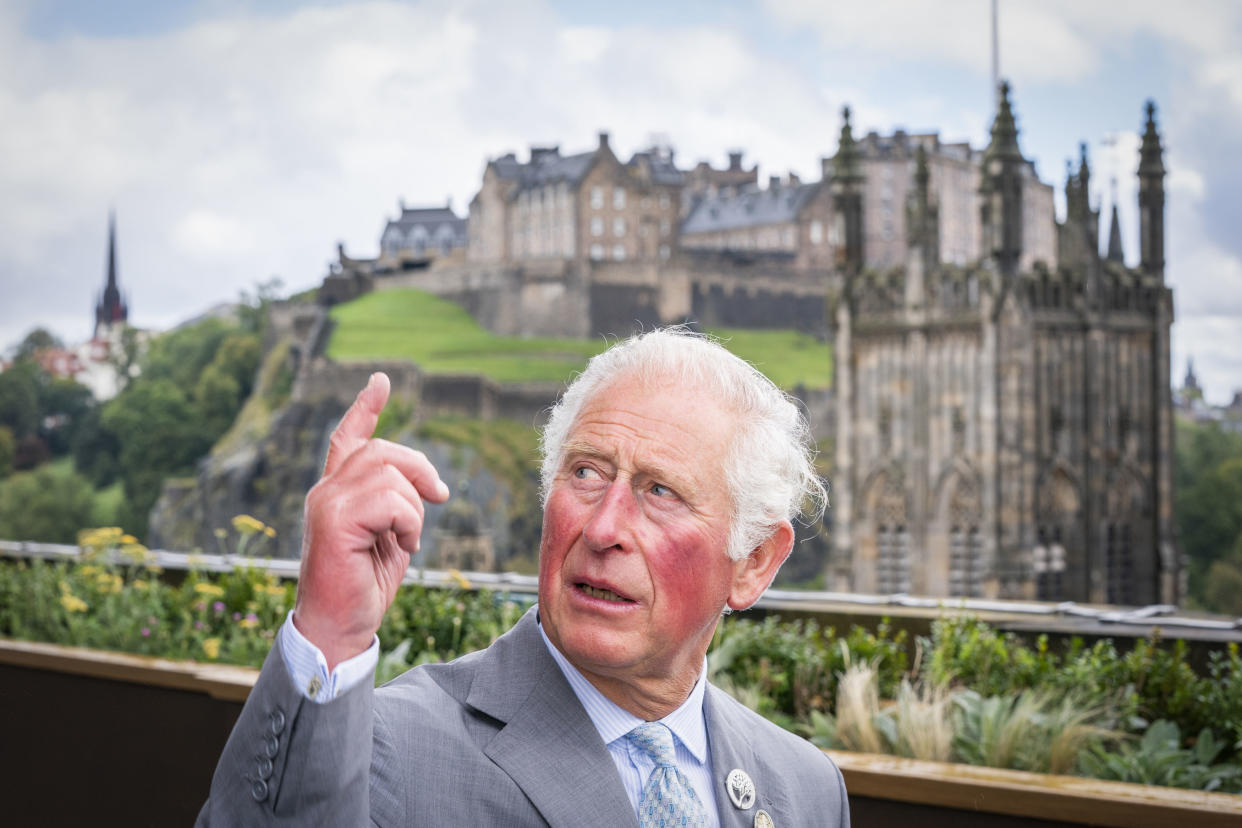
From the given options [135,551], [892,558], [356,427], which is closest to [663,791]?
[356,427]

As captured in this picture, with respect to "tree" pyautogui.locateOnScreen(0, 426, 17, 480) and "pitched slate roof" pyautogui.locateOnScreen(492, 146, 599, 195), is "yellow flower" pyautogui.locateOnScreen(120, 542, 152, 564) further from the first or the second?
"tree" pyautogui.locateOnScreen(0, 426, 17, 480)

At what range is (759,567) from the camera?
2.22 m

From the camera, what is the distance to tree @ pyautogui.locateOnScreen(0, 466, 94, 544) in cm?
7200

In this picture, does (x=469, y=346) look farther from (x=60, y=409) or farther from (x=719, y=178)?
(x=60, y=409)

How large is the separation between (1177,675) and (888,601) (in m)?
1.76

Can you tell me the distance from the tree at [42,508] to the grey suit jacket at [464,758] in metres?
→ 75.5

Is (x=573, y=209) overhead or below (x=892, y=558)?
overhead

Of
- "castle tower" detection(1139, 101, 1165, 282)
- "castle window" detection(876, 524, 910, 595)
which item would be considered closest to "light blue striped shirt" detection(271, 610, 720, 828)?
"castle window" detection(876, 524, 910, 595)

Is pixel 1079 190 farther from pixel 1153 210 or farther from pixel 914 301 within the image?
pixel 914 301

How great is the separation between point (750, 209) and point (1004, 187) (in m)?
50.9

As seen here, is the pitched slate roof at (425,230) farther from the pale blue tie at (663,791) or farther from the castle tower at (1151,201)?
the pale blue tie at (663,791)

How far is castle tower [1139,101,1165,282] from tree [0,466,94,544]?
190ft

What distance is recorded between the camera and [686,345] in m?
2.11

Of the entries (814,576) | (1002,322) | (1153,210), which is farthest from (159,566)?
(814,576)
